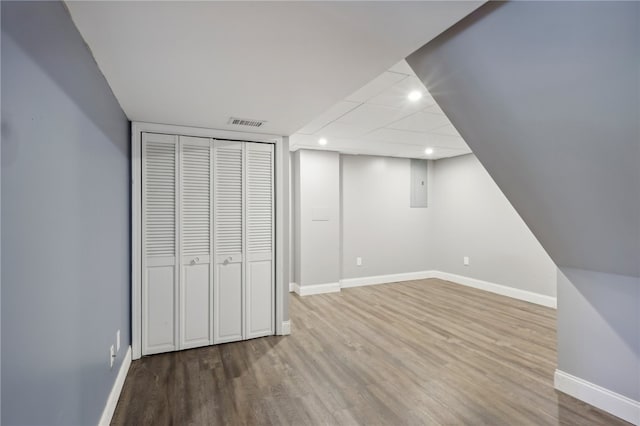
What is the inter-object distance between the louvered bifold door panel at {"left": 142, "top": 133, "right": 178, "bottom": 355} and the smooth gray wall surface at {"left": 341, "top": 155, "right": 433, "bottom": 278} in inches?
128

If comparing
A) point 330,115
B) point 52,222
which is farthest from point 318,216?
point 52,222

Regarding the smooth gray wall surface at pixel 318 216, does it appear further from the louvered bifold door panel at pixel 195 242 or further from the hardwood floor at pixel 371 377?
the louvered bifold door panel at pixel 195 242

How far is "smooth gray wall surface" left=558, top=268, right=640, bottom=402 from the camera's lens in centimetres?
212

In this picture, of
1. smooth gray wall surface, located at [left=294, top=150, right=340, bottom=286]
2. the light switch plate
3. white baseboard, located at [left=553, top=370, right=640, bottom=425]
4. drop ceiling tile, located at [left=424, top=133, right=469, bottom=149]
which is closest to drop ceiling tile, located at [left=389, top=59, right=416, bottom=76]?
drop ceiling tile, located at [left=424, top=133, right=469, bottom=149]

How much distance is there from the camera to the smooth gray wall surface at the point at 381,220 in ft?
19.5

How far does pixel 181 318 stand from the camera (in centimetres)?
328

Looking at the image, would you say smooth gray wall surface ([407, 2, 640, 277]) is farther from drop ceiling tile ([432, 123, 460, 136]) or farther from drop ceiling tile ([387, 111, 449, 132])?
drop ceiling tile ([432, 123, 460, 136])

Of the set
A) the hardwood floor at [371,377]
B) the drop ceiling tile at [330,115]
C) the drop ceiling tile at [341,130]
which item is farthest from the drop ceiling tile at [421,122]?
the hardwood floor at [371,377]

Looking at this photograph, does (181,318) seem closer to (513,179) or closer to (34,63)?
(34,63)

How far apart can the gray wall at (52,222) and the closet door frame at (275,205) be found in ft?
3.16

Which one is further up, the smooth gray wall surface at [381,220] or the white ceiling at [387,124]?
the white ceiling at [387,124]

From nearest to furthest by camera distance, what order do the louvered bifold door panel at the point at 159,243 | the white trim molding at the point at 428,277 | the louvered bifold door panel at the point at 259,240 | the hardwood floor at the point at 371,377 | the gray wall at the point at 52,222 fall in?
the gray wall at the point at 52,222 < the hardwood floor at the point at 371,377 < the louvered bifold door panel at the point at 159,243 < the louvered bifold door panel at the point at 259,240 < the white trim molding at the point at 428,277

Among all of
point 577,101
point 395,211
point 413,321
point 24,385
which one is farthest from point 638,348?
point 395,211

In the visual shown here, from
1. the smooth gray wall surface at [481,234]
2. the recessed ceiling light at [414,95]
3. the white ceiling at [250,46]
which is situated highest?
the recessed ceiling light at [414,95]
